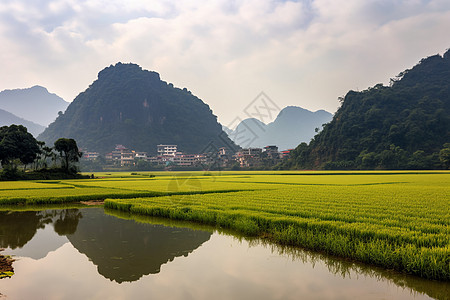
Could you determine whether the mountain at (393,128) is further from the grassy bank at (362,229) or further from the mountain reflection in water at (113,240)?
the mountain reflection in water at (113,240)

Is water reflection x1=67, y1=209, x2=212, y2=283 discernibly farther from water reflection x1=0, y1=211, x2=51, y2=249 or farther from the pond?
water reflection x1=0, y1=211, x2=51, y2=249

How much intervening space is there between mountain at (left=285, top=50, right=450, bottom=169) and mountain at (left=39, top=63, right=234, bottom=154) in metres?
85.4

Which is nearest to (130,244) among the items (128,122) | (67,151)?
(67,151)

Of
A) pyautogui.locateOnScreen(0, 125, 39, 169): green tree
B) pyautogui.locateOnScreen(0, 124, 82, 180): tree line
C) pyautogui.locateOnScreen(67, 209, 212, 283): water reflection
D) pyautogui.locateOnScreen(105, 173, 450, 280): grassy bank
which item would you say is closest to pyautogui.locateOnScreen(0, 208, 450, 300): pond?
pyautogui.locateOnScreen(67, 209, 212, 283): water reflection

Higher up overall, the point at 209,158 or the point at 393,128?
the point at 393,128

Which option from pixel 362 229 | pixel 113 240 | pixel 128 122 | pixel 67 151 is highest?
pixel 128 122

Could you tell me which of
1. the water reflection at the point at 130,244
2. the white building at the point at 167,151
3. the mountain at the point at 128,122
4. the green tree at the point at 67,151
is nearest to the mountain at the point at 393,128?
the green tree at the point at 67,151

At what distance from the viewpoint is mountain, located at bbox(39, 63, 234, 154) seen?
16625 centimetres

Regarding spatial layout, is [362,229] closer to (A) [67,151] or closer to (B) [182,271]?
(B) [182,271]


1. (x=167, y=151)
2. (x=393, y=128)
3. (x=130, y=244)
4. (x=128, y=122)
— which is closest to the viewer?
(x=130, y=244)

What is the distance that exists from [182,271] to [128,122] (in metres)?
175

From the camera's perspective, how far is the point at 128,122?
173875mm

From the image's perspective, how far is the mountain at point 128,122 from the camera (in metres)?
166

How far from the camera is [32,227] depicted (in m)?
14.3
